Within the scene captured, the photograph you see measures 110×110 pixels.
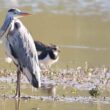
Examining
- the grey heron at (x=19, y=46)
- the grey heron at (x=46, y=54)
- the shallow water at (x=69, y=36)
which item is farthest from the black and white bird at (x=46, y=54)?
the grey heron at (x=19, y=46)

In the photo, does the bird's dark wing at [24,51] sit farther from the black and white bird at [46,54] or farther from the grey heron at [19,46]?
the black and white bird at [46,54]

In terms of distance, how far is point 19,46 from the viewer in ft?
37.4

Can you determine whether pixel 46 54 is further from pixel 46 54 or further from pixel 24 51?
pixel 24 51

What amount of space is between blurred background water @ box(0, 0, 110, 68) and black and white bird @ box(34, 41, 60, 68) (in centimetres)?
24

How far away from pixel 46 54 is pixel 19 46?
4.80 m

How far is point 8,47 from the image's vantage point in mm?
11539

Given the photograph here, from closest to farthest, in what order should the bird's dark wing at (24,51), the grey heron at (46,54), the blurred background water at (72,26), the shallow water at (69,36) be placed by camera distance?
the shallow water at (69,36) → the bird's dark wing at (24,51) → the grey heron at (46,54) → the blurred background water at (72,26)

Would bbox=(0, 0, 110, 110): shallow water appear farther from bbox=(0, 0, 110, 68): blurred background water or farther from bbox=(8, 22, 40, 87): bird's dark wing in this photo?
bbox=(8, 22, 40, 87): bird's dark wing

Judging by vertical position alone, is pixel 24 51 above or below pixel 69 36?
below

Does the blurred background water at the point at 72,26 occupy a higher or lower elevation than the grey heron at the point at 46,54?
higher

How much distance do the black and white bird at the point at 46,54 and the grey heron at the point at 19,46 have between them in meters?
4.24

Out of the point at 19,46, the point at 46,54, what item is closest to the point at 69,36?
the point at 46,54

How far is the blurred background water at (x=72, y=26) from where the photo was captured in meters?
17.7

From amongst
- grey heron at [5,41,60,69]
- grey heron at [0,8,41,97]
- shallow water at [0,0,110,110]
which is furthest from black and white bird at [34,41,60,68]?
grey heron at [0,8,41,97]
